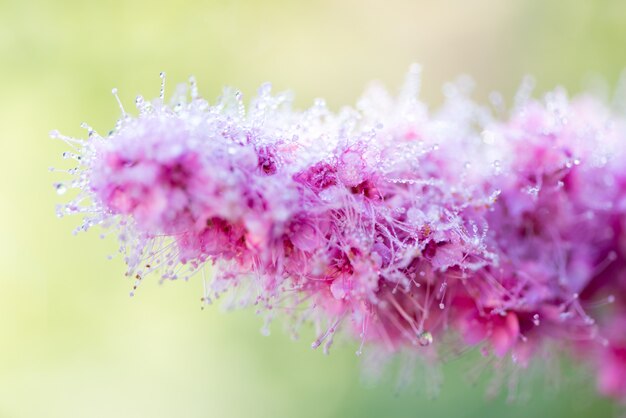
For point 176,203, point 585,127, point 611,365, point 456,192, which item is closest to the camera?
point 176,203

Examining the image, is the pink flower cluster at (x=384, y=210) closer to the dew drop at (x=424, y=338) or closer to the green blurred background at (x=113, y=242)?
the dew drop at (x=424, y=338)

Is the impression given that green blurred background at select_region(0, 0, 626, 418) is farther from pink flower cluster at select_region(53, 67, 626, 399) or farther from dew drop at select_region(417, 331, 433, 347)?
dew drop at select_region(417, 331, 433, 347)

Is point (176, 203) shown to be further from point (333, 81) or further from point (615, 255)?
point (333, 81)

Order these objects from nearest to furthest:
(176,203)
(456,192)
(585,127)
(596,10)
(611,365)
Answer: (176,203) < (456,192) < (585,127) < (611,365) < (596,10)

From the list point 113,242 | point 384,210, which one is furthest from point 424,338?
point 113,242

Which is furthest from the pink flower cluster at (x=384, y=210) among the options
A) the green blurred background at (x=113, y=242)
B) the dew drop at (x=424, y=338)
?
the green blurred background at (x=113, y=242)

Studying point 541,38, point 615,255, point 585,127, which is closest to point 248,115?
point 585,127

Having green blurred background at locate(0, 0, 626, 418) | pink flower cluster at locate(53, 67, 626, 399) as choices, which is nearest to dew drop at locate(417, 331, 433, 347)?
pink flower cluster at locate(53, 67, 626, 399)
